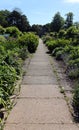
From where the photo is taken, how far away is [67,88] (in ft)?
28.4

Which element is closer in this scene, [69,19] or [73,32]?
[73,32]

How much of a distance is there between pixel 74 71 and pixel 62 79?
53 centimetres

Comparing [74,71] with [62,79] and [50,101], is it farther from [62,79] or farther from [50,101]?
[50,101]

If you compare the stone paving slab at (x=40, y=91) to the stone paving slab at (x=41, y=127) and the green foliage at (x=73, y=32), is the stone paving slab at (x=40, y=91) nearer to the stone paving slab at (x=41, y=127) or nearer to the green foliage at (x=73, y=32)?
the stone paving slab at (x=41, y=127)

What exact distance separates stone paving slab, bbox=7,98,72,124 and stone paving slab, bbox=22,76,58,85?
263 cm

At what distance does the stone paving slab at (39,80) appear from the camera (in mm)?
9805

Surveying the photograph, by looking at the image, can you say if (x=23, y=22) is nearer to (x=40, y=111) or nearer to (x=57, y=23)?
(x=57, y=23)

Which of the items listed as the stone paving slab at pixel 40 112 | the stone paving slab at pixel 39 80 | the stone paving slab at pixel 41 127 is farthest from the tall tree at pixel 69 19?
the stone paving slab at pixel 41 127

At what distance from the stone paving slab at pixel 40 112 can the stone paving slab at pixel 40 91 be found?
0.45m

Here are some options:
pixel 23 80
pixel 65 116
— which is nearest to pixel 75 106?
pixel 65 116

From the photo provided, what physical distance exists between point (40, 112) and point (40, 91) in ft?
7.01

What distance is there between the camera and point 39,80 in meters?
10.2

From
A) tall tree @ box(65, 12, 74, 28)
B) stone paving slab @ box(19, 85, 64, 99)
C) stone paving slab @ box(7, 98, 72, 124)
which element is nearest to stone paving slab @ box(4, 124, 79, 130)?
stone paving slab @ box(7, 98, 72, 124)

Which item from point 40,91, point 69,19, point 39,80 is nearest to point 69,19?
point 69,19
